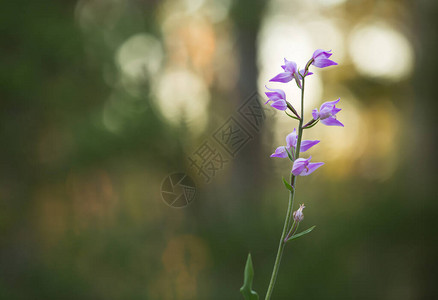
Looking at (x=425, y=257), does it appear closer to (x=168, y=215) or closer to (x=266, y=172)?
(x=266, y=172)

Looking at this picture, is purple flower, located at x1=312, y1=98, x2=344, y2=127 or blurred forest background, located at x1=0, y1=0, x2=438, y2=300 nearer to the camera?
purple flower, located at x1=312, y1=98, x2=344, y2=127

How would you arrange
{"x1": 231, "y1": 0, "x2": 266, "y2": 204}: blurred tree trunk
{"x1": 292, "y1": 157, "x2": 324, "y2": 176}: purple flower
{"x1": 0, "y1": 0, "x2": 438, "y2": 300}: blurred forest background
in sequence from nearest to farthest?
{"x1": 292, "y1": 157, "x2": 324, "y2": 176}: purple flower → {"x1": 0, "y1": 0, "x2": 438, "y2": 300}: blurred forest background → {"x1": 231, "y1": 0, "x2": 266, "y2": 204}: blurred tree trunk

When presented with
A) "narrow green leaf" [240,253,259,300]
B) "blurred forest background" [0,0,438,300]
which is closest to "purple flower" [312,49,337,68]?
"narrow green leaf" [240,253,259,300]

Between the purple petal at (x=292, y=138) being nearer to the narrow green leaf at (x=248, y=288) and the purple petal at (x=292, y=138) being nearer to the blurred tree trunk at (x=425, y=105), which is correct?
the narrow green leaf at (x=248, y=288)

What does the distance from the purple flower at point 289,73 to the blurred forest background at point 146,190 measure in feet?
5.95

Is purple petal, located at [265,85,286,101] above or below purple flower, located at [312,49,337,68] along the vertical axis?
below

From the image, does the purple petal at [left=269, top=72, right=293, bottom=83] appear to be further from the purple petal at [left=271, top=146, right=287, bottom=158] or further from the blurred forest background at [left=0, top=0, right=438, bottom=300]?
the blurred forest background at [left=0, top=0, right=438, bottom=300]

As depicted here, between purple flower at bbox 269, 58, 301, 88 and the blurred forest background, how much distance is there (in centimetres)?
181

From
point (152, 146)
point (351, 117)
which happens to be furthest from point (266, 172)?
point (351, 117)

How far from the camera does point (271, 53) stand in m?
3.11

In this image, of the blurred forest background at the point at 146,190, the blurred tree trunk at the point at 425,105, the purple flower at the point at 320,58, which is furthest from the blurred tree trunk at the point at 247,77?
the purple flower at the point at 320,58

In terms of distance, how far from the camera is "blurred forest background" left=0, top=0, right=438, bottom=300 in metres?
2.52

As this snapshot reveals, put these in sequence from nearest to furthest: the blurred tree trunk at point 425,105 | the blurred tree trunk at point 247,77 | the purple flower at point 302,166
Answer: the purple flower at point 302,166 → the blurred tree trunk at point 425,105 → the blurred tree trunk at point 247,77

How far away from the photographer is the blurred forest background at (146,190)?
252 centimetres
